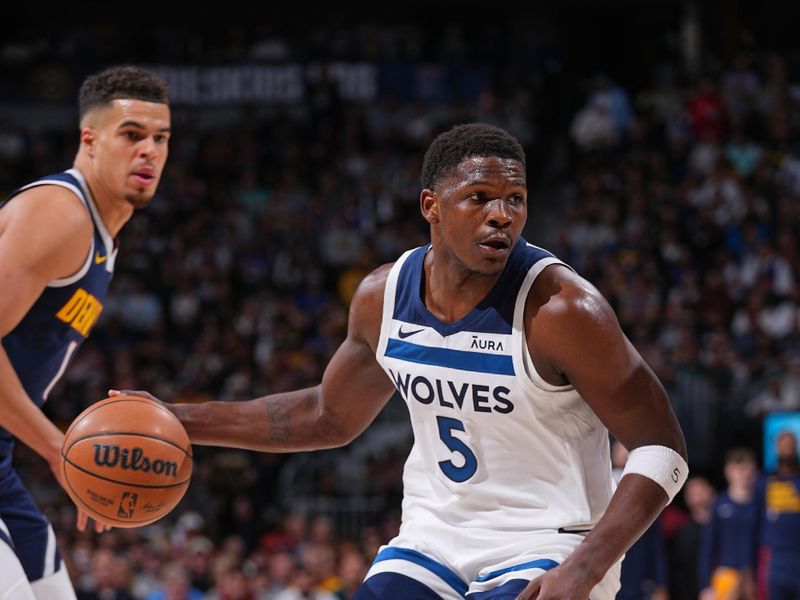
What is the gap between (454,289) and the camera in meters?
3.70

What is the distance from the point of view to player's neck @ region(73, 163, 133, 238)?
433 centimetres

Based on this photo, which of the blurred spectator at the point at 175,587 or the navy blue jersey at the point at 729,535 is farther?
the navy blue jersey at the point at 729,535

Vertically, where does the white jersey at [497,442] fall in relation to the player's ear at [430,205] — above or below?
below

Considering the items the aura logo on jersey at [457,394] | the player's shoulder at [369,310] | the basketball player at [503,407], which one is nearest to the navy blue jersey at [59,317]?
the player's shoulder at [369,310]

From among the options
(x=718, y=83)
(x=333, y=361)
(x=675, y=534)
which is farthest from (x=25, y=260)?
(x=718, y=83)

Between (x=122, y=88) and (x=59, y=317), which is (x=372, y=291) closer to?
(x=59, y=317)

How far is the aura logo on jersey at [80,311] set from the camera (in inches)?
165

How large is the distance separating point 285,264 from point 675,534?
18.9 feet

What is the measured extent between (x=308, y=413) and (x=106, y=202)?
1046 mm

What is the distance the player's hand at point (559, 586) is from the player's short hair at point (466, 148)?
1.16 metres

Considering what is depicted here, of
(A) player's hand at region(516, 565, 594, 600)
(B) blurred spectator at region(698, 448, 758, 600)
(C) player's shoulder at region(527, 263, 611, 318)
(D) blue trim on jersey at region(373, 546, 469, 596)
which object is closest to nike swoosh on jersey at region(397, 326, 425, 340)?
(C) player's shoulder at region(527, 263, 611, 318)

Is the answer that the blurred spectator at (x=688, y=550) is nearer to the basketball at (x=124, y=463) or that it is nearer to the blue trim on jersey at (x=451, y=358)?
the blue trim on jersey at (x=451, y=358)

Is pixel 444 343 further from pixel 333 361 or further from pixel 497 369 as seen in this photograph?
pixel 333 361

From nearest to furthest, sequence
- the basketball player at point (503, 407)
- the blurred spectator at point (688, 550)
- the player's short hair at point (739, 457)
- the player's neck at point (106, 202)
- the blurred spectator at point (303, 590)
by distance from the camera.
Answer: the basketball player at point (503, 407) < the player's neck at point (106, 202) < the blurred spectator at point (303, 590) < the player's short hair at point (739, 457) < the blurred spectator at point (688, 550)
